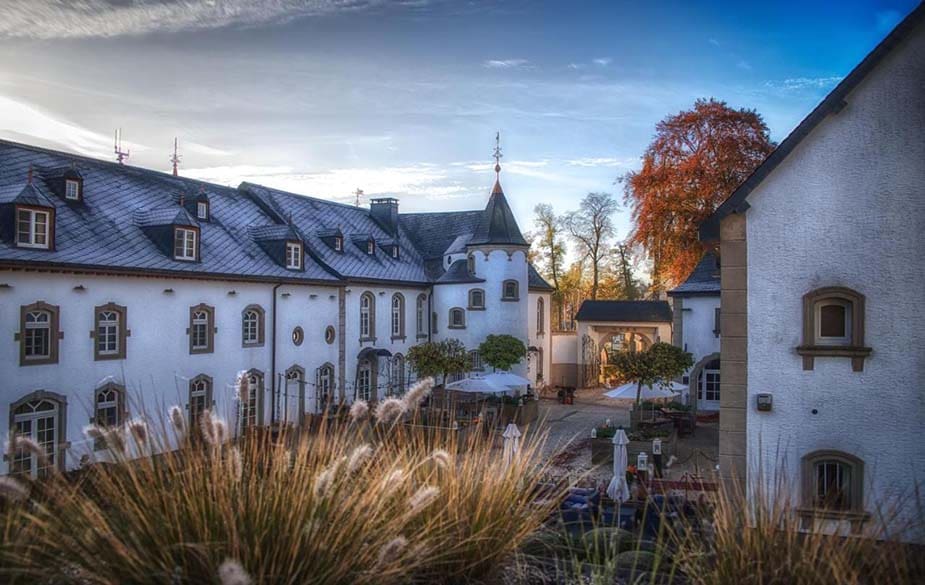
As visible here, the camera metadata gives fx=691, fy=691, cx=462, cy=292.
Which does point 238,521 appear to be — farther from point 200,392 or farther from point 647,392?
point 647,392

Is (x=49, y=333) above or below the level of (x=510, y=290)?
below

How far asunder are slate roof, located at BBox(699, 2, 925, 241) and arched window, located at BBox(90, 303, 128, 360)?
44.8 feet

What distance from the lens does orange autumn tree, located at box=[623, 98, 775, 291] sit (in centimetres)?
2614

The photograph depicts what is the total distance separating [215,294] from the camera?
19484 mm

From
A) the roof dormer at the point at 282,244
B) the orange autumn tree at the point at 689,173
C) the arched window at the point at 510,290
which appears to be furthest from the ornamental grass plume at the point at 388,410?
the arched window at the point at 510,290

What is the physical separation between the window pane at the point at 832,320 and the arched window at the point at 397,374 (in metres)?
19.0

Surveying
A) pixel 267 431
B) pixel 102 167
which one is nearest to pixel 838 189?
pixel 267 431

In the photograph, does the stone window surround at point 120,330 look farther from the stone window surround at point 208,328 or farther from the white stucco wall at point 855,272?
the white stucco wall at point 855,272

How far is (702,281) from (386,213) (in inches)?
587

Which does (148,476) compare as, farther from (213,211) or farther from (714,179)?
(714,179)

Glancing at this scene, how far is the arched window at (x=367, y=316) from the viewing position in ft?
85.7

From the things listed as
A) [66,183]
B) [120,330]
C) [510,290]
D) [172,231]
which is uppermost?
[66,183]

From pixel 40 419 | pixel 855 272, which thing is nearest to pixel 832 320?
pixel 855 272

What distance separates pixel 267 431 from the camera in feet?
14.8
